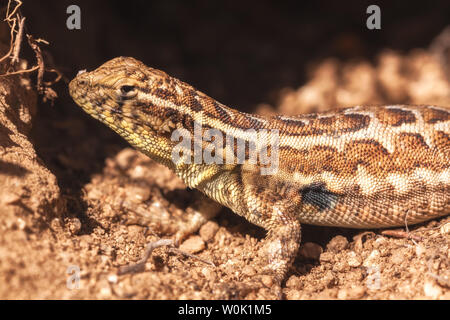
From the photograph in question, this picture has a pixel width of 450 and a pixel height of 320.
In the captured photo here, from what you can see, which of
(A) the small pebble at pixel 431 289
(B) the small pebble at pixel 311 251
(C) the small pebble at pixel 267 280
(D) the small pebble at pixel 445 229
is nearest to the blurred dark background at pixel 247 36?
(B) the small pebble at pixel 311 251

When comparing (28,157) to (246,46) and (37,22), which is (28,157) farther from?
(246,46)

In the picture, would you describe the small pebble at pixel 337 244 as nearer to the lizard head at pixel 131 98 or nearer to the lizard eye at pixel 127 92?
the lizard head at pixel 131 98

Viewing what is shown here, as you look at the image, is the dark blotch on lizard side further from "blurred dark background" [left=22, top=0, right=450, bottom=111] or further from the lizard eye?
"blurred dark background" [left=22, top=0, right=450, bottom=111]

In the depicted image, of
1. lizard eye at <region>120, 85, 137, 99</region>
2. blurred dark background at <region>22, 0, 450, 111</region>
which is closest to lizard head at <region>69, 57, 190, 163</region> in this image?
lizard eye at <region>120, 85, 137, 99</region>

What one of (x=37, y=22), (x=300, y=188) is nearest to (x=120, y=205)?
(x=300, y=188)

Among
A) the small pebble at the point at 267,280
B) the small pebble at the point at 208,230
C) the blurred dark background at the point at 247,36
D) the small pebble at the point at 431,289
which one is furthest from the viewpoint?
the blurred dark background at the point at 247,36
